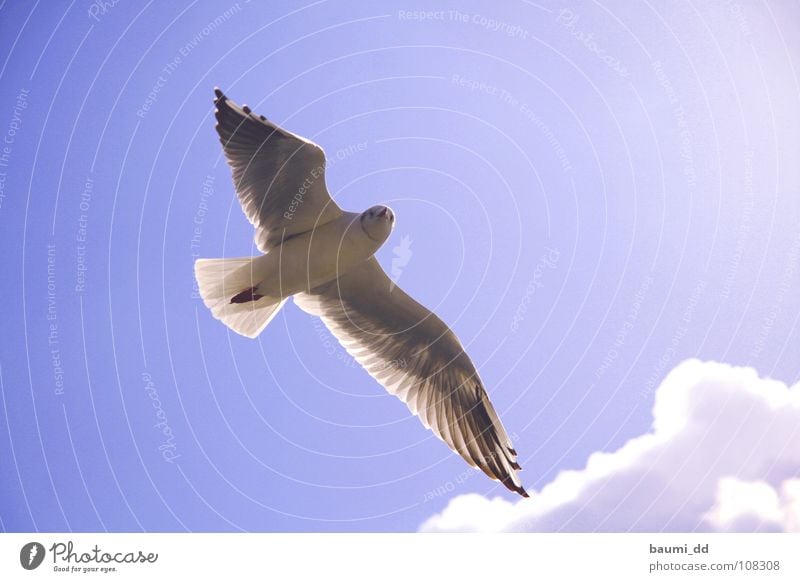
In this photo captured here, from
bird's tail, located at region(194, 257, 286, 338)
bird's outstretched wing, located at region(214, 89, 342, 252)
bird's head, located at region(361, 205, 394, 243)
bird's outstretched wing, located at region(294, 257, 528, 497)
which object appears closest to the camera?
bird's outstretched wing, located at region(214, 89, 342, 252)

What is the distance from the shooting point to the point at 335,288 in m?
5.02

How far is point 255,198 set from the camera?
15.1 ft

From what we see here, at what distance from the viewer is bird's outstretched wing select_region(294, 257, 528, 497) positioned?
499 cm

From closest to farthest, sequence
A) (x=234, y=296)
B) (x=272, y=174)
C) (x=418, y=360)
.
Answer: (x=272, y=174) → (x=234, y=296) → (x=418, y=360)
